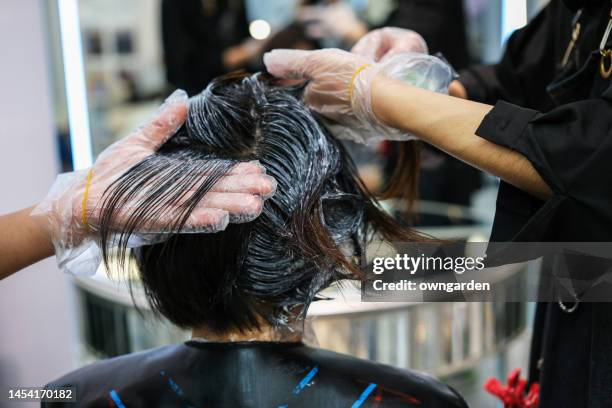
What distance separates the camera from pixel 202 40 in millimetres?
2641

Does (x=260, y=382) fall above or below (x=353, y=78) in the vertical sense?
below

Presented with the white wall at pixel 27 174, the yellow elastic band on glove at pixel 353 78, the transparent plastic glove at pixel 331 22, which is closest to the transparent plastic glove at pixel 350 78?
the yellow elastic band on glove at pixel 353 78

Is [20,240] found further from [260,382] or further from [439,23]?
[439,23]

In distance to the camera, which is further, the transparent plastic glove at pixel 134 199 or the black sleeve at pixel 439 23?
the black sleeve at pixel 439 23

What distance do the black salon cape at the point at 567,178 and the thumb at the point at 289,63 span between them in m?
0.33

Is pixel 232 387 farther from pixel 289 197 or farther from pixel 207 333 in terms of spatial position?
pixel 289 197

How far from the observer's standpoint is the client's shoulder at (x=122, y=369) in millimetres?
928

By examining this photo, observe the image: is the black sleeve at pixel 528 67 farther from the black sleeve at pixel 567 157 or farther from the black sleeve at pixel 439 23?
the black sleeve at pixel 439 23

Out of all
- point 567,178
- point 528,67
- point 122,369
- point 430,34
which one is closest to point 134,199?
point 122,369

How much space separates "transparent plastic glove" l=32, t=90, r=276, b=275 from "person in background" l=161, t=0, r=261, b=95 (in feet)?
5.76

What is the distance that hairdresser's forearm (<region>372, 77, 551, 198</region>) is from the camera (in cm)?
78

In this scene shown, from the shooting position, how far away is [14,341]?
1.44 metres

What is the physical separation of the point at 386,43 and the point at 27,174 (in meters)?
0.92

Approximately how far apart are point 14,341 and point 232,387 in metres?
0.84
